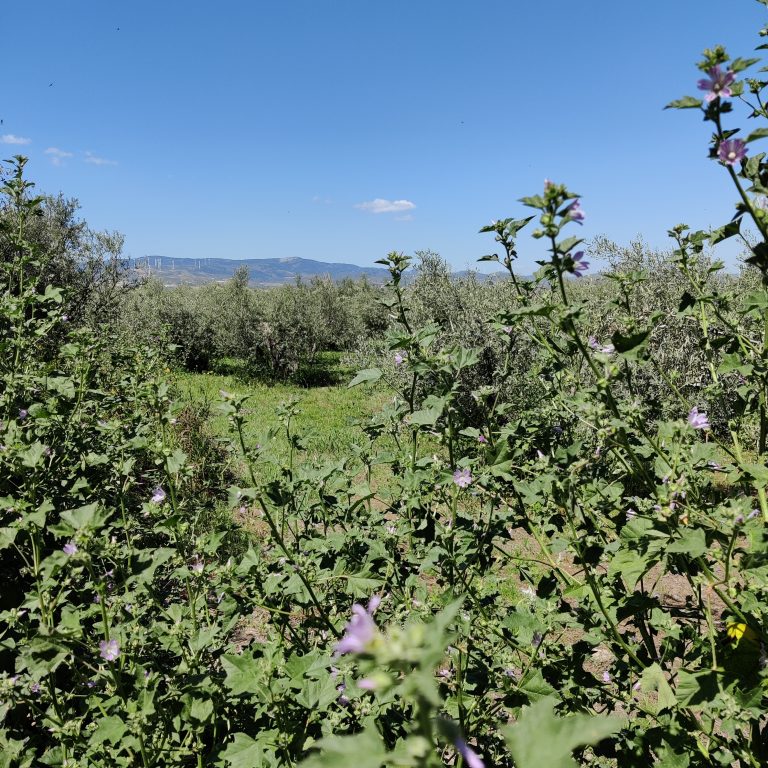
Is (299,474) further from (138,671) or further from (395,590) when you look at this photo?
(138,671)

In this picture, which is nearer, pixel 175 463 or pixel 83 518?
pixel 83 518

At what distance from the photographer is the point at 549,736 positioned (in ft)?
2.06

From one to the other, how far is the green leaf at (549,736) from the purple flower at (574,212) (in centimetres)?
103

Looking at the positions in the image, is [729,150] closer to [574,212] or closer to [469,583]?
[574,212]

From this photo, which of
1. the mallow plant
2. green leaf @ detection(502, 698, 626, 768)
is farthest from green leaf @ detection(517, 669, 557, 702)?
green leaf @ detection(502, 698, 626, 768)

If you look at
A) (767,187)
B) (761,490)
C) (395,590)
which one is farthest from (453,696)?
(767,187)

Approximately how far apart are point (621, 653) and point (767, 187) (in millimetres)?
1520

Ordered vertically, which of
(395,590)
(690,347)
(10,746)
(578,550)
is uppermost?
(690,347)

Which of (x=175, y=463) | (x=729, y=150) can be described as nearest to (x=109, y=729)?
(x=175, y=463)

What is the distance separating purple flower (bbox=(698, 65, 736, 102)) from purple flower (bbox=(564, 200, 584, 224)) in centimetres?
45

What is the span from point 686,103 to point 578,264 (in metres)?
0.48

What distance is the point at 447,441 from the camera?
165 cm

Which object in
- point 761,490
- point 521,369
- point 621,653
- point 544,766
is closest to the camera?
point 544,766

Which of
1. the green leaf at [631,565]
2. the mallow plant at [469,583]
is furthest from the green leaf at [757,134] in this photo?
the green leaf at [631,565]
